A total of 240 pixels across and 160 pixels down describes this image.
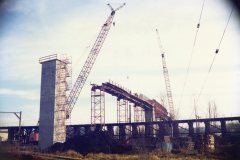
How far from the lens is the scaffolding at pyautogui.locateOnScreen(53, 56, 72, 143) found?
44.7m

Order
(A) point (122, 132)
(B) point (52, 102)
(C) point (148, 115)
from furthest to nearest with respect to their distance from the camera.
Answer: (C) point (148, 115) → (A) point (122, 132) → (B) point (52, 102)

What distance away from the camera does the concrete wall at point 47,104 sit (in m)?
44.3

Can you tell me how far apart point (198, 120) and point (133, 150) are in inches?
922

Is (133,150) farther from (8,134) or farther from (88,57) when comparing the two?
(8,134)

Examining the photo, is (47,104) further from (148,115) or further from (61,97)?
(148,115)

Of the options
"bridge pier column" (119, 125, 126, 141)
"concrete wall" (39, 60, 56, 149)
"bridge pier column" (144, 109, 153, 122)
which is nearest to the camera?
"concrete wall" (39, 60, 56, 149)

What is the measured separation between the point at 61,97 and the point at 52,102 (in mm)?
1849

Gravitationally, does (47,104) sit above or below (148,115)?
above

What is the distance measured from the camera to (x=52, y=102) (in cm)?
4516

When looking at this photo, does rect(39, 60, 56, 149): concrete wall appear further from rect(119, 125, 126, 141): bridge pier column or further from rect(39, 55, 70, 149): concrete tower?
rect(119, 125, 126, 141): bridge pier column

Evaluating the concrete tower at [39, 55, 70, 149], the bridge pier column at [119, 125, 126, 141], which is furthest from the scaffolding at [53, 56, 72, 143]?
the bridge pier column at [119, 125, 126, 141]

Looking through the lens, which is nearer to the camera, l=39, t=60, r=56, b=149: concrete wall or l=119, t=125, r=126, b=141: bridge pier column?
l=39, t=60, r=56, b=149: concrete wall

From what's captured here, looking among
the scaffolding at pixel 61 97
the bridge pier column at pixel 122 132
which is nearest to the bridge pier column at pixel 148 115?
the bridge pier column at pixel 122 132

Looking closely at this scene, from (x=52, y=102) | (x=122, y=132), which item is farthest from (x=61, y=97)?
(x=122, y=132)
